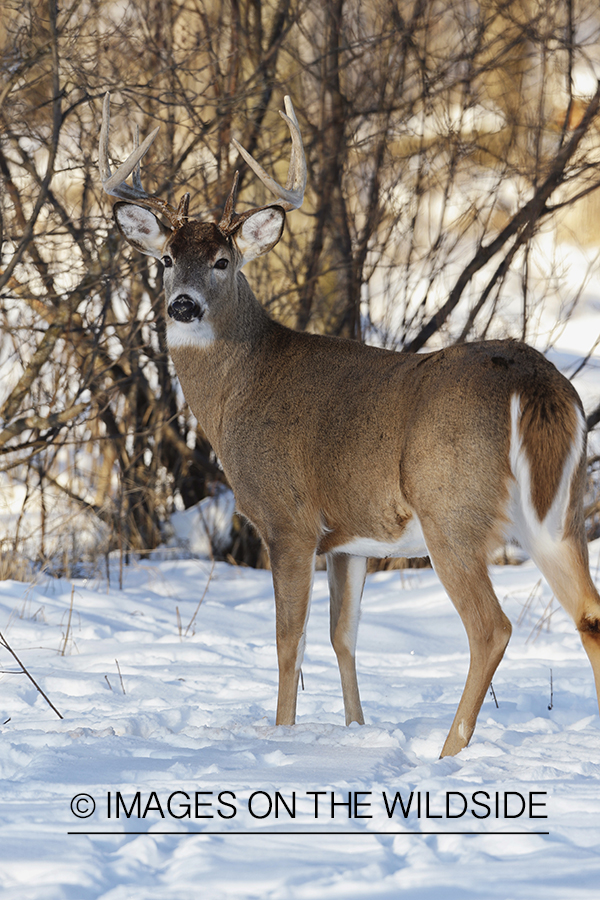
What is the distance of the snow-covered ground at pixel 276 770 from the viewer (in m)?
2.47

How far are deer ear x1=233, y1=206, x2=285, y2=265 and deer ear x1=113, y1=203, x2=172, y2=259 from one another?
1.20ft

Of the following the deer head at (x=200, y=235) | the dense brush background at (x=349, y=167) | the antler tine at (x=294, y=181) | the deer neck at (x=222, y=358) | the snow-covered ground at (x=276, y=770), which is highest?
the dense brush background at (x=349, y=167)

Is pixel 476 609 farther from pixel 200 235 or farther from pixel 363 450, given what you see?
pixel 200 235

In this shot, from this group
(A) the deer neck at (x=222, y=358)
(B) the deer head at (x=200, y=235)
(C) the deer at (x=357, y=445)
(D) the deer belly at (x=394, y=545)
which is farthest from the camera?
(A) the deer neck at (x=222, y=358)

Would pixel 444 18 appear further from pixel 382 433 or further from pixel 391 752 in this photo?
pixel 391 752

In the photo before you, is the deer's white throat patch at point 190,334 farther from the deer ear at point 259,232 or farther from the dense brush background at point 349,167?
the dense brush background at point 349,167

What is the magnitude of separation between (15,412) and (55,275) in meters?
1.32

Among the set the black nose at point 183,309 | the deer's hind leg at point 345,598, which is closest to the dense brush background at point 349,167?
the black nose at point 183,309

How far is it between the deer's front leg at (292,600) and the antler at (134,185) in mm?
1761

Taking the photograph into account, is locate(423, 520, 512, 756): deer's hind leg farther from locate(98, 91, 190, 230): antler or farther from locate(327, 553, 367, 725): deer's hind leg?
locate(98, 91, 190, 230): antler

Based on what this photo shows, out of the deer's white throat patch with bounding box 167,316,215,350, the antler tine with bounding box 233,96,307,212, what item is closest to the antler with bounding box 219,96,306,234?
the antler tine with bounding box 233,96,307,212

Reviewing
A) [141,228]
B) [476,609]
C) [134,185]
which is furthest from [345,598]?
[134,185]

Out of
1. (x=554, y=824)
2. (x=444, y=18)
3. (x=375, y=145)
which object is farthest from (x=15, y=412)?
(x=554, y=824)

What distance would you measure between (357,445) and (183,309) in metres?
1.07
